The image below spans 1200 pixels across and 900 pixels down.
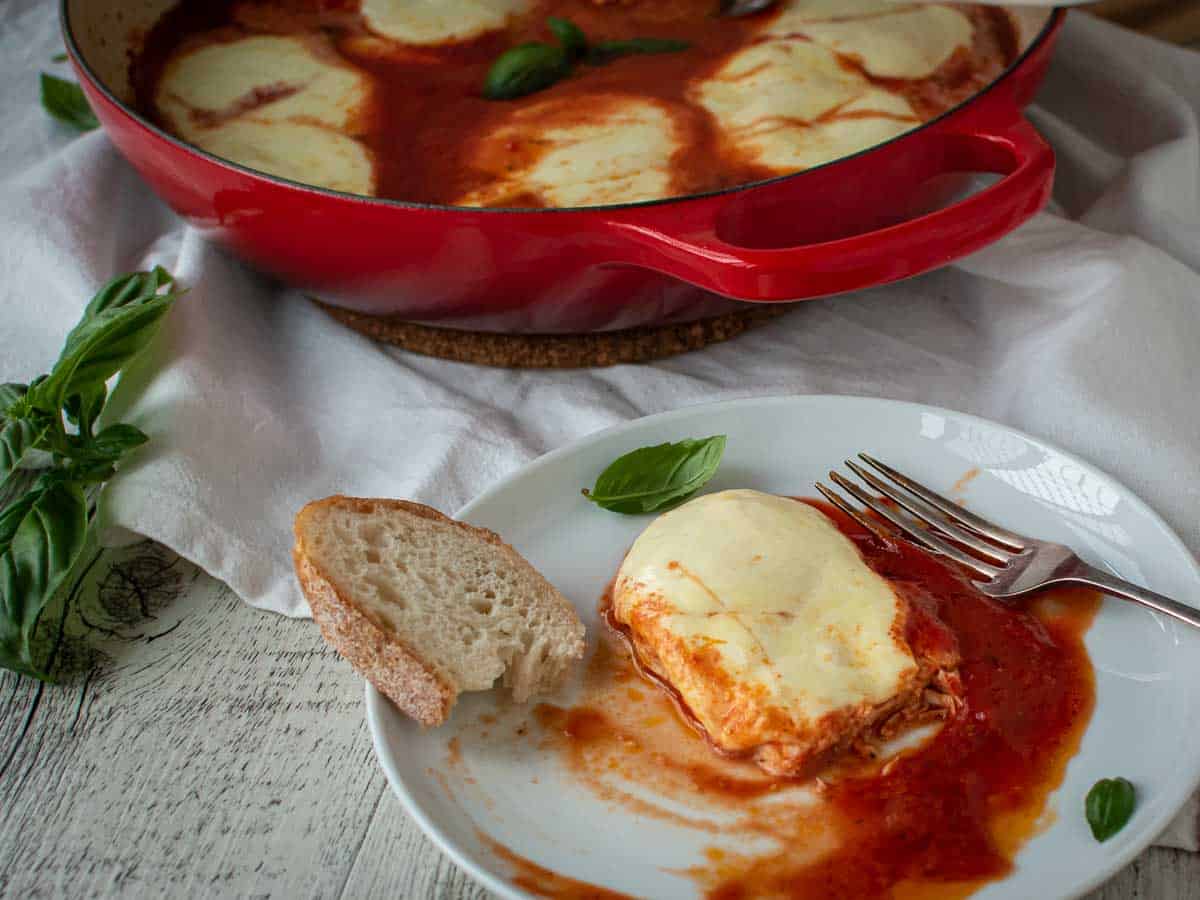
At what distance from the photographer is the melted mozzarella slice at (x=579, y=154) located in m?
1.87

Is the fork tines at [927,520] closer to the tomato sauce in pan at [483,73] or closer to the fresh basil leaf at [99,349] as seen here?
the tomato sauce in pan at [483,73]

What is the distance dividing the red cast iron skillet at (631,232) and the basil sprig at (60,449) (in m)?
0.19

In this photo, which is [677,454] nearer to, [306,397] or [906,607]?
[906,607]

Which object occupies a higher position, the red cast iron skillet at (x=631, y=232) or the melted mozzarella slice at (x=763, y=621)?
the red cast iron skillet at (x=631, y=232)

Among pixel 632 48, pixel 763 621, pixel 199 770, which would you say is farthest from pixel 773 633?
pixel 632 48

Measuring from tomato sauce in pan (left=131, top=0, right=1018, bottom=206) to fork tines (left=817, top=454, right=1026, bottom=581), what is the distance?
1.72ft

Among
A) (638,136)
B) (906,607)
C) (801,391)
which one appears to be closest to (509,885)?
(906,607)

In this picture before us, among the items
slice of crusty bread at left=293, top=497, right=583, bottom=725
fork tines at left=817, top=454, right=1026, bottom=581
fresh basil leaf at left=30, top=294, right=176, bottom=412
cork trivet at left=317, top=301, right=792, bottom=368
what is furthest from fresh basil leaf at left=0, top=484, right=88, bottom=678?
fork tines at left=817, top=454, right=1026, bottom=581

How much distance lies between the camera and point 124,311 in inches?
70.9

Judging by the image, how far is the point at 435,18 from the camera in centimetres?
236

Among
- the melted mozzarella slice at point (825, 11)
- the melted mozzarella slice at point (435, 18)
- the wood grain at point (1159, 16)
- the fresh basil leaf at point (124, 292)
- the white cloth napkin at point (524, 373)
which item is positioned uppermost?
the melted mozzarella slice at point (435, 18)

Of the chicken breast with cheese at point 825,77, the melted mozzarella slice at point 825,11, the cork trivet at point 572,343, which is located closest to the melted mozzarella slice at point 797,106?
the chicken breast with cheese at point 825,77

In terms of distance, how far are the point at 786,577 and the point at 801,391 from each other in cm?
58

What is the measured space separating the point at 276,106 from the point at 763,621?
1283 millimetres
